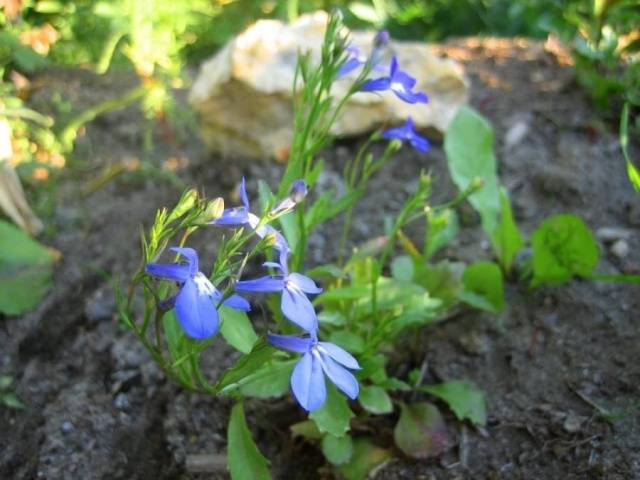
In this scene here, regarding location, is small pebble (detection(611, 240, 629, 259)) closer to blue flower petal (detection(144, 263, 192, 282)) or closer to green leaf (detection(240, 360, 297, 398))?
green leaf (detection(240, 360, 297, 398))

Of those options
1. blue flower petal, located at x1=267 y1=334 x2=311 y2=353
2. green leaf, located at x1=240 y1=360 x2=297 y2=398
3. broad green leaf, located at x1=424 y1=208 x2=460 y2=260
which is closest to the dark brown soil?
broad green leaf, located at x1=424 y1=208 x2=460 y2=260

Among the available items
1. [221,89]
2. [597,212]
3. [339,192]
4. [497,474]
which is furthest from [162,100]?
[497,474]

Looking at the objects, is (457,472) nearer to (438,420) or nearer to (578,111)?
(438,420)

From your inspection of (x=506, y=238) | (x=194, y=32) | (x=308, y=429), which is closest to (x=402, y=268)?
(x=506, y=238)

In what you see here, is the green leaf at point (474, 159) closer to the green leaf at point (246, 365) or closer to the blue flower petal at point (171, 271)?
the green leaf at point (246, 365)

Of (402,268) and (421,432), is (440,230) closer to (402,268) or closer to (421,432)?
(402,268)

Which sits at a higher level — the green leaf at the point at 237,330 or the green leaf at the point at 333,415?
the green leaf at the point at 237,330

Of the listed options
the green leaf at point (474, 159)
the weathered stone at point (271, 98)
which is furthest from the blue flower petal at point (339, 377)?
the weathered stone at point (271, 98)
